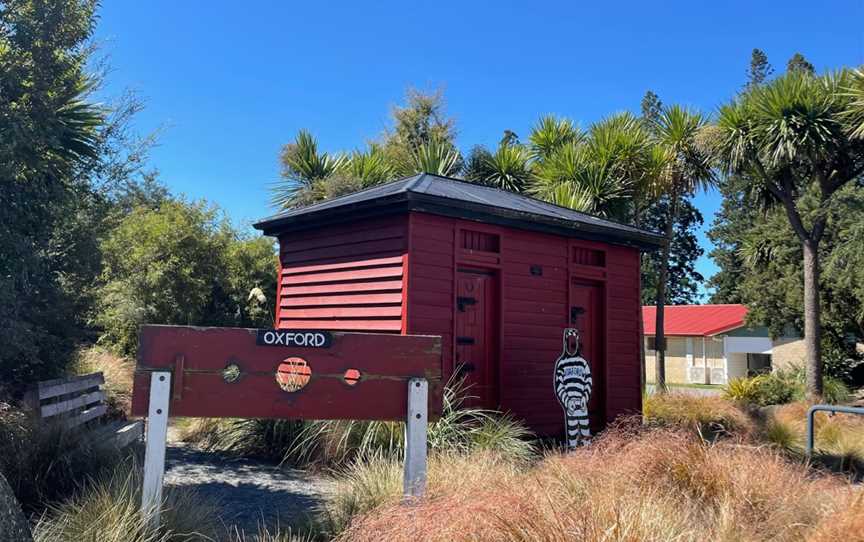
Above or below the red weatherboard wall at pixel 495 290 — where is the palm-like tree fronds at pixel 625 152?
above

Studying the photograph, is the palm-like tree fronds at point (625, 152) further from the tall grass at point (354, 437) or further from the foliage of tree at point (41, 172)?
the foliage of tree at point (41, 172)

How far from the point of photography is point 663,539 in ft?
10.9

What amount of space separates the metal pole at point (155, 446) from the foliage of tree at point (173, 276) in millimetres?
11959

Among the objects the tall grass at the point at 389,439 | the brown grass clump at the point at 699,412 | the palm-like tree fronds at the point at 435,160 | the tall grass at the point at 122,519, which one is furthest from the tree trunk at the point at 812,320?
the tall grass at the point at 122,519

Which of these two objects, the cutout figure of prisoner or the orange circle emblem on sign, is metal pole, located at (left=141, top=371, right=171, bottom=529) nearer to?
the orange circle emblem on sign

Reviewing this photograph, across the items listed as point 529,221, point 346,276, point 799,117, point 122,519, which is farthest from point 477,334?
point 799,117

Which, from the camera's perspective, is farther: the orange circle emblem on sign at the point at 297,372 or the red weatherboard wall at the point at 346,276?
the red weatherboard wall at the point at 346,276

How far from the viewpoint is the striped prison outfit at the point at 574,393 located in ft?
26.7

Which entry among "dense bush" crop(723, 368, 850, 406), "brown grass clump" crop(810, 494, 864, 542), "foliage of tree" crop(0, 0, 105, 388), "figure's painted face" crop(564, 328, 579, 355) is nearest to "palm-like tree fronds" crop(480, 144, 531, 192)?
"dense bush" crop(723, 368, 850, 406)

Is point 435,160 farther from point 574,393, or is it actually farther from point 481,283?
point 574,393

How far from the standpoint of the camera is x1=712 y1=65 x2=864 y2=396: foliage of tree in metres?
14.1

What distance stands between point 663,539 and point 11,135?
5972 mm

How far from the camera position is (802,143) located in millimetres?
14055

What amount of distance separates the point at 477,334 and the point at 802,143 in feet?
30.0
